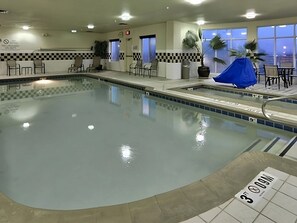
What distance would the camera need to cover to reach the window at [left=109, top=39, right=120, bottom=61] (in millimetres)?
14086

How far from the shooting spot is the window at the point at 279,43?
9234 mm

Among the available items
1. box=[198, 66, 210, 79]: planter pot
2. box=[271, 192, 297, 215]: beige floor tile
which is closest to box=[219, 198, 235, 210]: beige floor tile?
box=[271, 192, 297, 215]: beige floor tile

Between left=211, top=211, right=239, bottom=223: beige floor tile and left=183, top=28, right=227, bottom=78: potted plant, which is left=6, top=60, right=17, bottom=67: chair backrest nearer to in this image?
left=183, top=28, right=227, bottom=78: potted plant

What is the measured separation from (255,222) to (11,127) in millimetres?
4268

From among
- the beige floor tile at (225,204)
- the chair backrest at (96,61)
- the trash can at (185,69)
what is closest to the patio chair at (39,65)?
the chair backrest at (96,61)

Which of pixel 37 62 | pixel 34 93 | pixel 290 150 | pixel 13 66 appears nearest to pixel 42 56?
pixel 37 62

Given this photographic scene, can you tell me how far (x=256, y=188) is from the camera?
2166 millimetres

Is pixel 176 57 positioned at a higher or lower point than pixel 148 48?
lower

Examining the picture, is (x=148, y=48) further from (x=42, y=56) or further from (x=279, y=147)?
(x=279, y=147)

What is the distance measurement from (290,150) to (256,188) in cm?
118

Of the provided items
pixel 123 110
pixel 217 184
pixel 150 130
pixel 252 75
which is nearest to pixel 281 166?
pixel 217 184

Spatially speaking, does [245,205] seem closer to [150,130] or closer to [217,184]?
[217,184]

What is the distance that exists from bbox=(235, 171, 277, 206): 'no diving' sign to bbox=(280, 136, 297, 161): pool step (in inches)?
25.4

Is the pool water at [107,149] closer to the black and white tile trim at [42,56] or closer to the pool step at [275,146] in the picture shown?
the pool step at [275,146]
